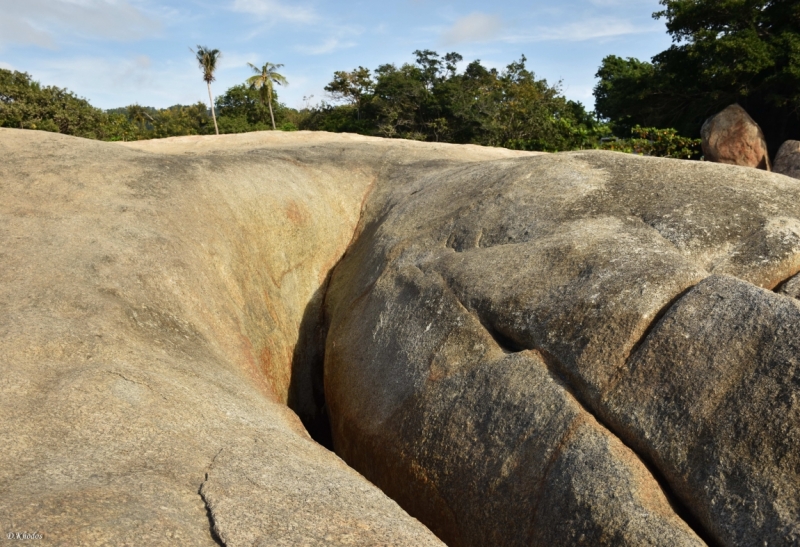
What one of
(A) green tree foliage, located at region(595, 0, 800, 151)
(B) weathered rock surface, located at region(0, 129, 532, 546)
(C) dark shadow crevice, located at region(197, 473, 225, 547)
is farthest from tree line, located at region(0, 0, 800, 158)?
(C) dark shadow crevice, located at region(197, 473, 225, 547)

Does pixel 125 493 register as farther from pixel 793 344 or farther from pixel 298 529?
pixel 793 344

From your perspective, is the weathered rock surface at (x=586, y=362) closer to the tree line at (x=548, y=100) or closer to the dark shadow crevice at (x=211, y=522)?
the dark shadow crevice at (x=211, y=522)

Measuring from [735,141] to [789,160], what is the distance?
1877mm

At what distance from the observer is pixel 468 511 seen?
5516mm

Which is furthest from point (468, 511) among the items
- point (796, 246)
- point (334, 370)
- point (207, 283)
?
point (207, 283)

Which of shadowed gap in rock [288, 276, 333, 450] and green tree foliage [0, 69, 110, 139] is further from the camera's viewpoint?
green tree foliage [0, 69, 110, 139]

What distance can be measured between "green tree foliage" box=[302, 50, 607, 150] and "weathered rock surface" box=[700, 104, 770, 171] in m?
6.80

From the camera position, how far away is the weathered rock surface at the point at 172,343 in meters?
4.10

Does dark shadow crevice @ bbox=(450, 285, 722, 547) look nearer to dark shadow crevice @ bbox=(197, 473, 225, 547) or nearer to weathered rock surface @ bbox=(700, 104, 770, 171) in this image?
dark shadow crevice @ bbox=(197, 473, 225, 547)

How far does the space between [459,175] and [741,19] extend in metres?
21.6

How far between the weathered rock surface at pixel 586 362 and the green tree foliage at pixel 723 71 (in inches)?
801

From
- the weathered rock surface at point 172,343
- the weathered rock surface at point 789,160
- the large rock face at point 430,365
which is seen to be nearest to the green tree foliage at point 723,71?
the weathered rock surface at point 789,160

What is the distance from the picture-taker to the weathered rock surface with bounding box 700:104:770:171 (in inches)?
886

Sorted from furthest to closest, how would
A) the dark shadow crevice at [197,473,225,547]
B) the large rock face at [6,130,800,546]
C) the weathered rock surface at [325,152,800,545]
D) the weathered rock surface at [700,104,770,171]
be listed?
1. the weathered rock surface at [700,104,770,171]
2. the weathered rock surface at [325,152,800,545]
3. the large rock face at [6,130,800,546]
4. the dark shadow crevice at [197,473,225,547]
